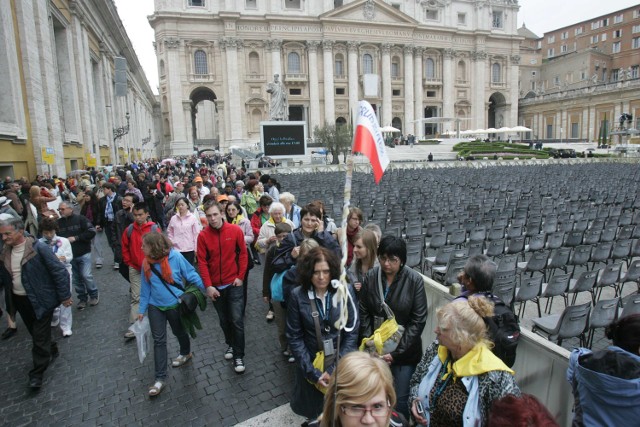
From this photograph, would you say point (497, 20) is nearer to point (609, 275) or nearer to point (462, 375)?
point (609, 275)

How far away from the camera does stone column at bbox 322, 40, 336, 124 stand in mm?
52750

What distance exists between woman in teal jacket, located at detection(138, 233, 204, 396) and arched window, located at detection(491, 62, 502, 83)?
228ft

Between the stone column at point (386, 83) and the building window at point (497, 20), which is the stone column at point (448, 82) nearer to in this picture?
the stone column at point (386, 83)

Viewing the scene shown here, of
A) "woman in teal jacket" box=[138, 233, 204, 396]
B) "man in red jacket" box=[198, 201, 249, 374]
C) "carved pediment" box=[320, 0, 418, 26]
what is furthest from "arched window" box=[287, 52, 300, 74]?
"woman in teal jacket" box=[138, 233, 204, 396]

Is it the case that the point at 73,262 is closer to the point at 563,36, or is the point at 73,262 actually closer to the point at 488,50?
the point at 488,50

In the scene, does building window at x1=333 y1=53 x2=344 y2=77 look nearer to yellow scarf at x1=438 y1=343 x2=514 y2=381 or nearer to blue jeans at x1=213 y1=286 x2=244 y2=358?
blue jeans at x1=213 y1=286 x2=244 y2=358

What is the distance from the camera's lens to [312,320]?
2.85 meters

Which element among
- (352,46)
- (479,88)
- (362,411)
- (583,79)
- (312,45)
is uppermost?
(352,46)

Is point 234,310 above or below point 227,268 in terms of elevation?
below

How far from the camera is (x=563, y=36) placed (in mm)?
70750

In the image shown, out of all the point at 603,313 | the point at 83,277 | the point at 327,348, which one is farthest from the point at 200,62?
the point at 327,348

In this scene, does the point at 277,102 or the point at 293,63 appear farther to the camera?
the point at 293,63

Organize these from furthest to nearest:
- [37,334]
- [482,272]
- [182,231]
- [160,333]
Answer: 1. [182,231]
2. [37,334]
3. [160,333]
4. [482,272]

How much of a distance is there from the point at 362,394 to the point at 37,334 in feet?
13.6
